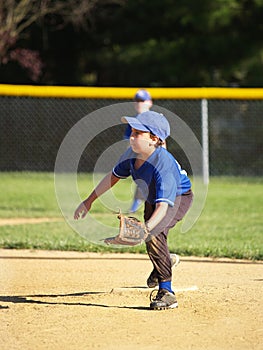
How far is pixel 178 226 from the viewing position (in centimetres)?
1038

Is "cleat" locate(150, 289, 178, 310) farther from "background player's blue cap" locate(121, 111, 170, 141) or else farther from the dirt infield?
"background player's blue cap" locate(121, 111, 170, 141)

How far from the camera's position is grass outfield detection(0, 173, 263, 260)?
8.50 m

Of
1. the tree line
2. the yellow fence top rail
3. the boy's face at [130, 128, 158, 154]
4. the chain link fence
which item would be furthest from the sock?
the tree line

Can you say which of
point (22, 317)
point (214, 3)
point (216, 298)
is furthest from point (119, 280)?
point (214, 3)

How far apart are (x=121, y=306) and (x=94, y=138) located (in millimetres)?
12361

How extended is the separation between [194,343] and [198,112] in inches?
538

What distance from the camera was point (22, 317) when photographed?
201 inches

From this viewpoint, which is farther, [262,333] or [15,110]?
[15,110]

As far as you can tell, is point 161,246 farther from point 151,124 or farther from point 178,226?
point 178,226

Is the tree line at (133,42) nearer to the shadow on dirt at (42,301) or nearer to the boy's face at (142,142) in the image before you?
the shadow on dirt at (42,301)

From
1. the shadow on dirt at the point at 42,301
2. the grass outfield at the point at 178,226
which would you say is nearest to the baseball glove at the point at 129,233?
the shadow on dirt at the point at 42,301

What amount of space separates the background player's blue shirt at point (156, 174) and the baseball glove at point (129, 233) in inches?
9.4

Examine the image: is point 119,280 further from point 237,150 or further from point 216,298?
point 237,150

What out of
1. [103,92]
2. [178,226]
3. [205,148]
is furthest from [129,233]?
[205,148]
